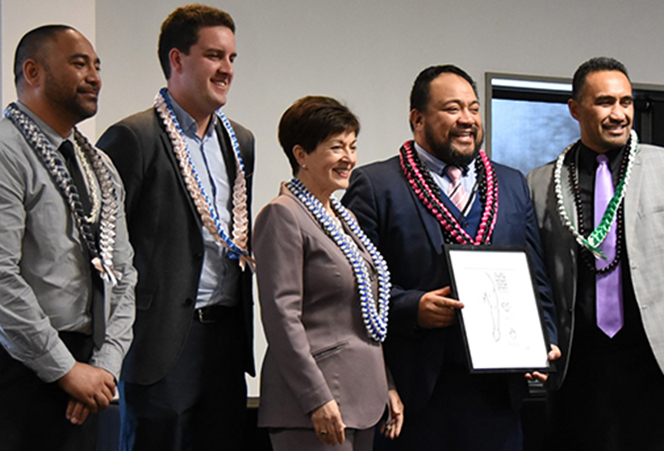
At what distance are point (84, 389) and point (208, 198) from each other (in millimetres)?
696

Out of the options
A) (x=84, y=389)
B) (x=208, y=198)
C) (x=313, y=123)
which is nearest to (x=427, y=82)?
(x=313, y=123)

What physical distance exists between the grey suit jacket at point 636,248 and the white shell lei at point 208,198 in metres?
1.02

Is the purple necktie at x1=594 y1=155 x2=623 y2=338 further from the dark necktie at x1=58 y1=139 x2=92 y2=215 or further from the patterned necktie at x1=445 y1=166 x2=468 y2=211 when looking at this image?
the dark necktie at x1=58 y1=139 x2=92 y2=215

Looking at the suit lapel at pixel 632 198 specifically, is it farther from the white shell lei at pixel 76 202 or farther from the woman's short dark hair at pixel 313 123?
the white shell lei at pixel 76 202

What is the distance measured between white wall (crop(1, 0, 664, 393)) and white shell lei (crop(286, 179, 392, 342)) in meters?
2.09

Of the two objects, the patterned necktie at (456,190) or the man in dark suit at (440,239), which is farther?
the patterned necktie at (456,190)

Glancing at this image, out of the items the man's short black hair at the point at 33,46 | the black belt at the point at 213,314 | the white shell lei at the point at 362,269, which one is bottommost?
the black belt at the point at 213,314

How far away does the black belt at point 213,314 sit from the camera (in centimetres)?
259

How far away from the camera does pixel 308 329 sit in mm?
2408

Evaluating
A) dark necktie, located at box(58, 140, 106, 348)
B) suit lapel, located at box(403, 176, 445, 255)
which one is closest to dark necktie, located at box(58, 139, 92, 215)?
dark necktie, located at box(58, 140, 106, 348)

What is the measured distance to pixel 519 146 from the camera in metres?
5.25

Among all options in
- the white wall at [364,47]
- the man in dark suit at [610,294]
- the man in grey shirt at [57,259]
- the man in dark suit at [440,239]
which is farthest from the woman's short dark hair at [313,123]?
the white wall at [364,47]

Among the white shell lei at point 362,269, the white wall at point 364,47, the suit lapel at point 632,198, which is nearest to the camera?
the white shell lei at point 362,269

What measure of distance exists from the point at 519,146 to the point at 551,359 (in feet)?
8.93
